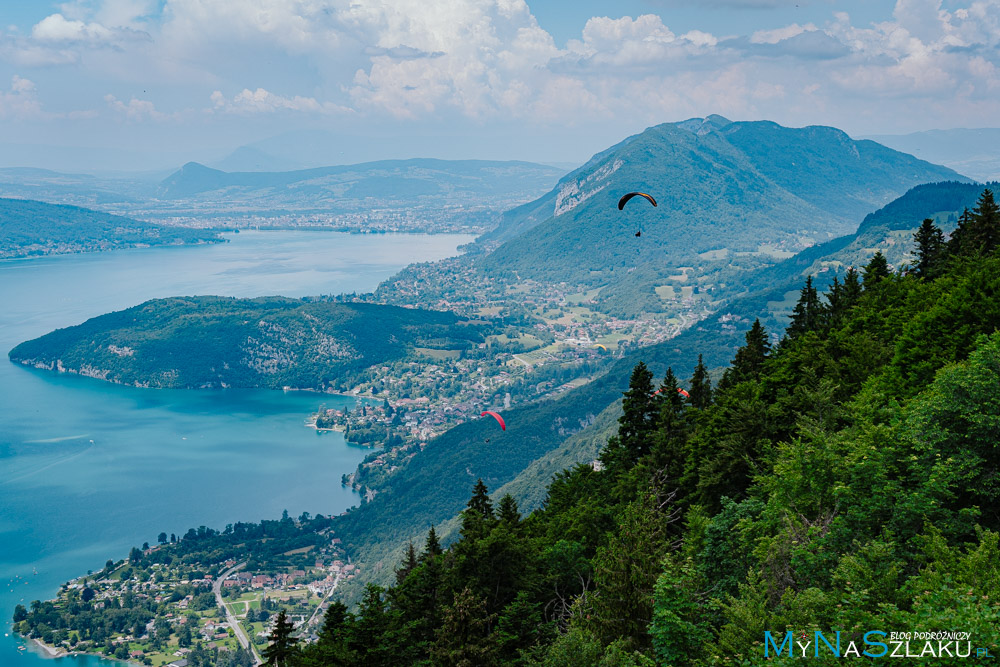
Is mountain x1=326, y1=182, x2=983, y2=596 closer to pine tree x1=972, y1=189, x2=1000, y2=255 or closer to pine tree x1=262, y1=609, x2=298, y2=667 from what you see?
pine tree x1=972, y1=189, x2=1000, y2=255

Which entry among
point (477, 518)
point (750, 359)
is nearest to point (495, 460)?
point (750, 359)

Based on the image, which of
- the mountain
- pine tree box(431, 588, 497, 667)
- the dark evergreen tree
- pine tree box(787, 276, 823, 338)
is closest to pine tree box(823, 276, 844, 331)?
pine tree box(787, 276, 823, 338)

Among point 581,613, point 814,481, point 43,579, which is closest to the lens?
point 814,481

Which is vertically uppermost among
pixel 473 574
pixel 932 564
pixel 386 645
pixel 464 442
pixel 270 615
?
pixel 932 564

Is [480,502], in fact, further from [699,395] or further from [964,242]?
[964,242]

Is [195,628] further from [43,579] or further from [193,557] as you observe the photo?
[43,579]

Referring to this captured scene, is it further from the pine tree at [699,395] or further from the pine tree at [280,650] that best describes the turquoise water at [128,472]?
the pine tree at [699,395]

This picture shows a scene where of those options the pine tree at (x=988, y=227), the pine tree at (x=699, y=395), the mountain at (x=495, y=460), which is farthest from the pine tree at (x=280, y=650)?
the mountain at (x=495, y=460)

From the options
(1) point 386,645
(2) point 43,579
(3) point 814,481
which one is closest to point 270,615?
(2) point 43,579
